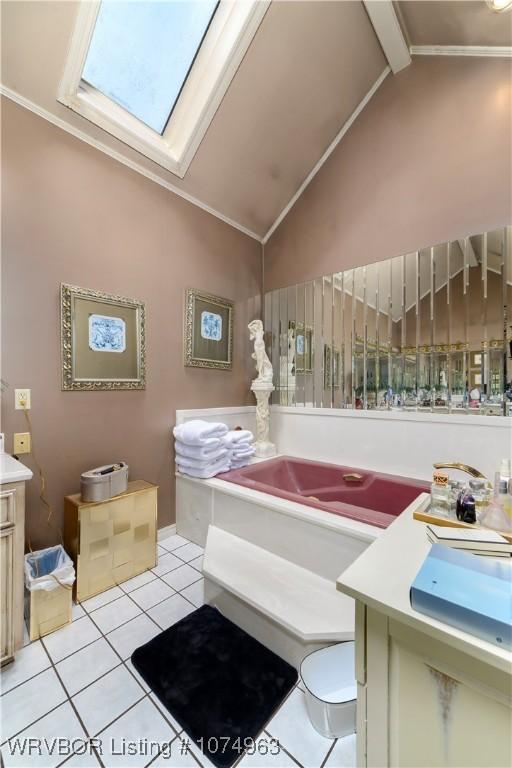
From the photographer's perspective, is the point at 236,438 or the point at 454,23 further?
the point at 236,438

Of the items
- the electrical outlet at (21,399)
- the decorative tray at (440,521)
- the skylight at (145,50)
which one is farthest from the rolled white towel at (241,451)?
the skylight at (145,50)

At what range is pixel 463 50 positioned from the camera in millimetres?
1972

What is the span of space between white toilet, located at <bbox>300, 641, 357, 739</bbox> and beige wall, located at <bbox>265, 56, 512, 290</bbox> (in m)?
2.32

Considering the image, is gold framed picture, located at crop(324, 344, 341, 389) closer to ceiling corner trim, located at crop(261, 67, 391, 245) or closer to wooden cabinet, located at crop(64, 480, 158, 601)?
ceiling corner trim, located at crop(261, 67, 391, 245)

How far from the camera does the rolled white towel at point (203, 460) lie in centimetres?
214

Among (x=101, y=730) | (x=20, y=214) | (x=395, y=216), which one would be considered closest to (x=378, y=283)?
(x=395, y=216)

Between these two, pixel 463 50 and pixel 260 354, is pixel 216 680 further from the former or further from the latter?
pixel 463 50

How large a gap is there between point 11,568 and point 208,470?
111 centimetres

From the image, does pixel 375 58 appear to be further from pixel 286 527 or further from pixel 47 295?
pixel 286 527

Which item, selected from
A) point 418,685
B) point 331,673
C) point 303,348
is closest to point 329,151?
point 303,348

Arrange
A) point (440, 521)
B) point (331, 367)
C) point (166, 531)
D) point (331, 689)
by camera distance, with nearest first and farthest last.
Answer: point (440, 521) → point (331, 689) → point (166, 531) → point (331, 367)

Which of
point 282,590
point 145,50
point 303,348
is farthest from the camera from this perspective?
point 303,348

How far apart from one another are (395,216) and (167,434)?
7.42 feet

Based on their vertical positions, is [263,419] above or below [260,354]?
below
